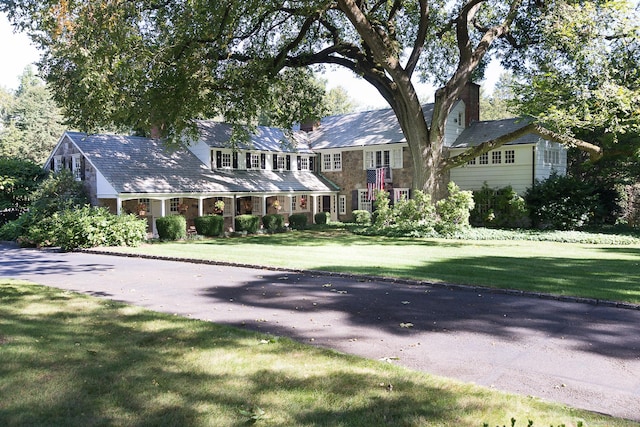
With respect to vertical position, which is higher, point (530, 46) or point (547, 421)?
point (530, 46)

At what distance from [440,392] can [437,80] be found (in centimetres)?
2791

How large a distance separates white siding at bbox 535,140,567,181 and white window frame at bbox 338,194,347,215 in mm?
13135

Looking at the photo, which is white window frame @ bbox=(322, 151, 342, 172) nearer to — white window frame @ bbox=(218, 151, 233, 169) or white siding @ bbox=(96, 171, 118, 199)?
white window frame @ bbox=(218, 151, 233, 169)

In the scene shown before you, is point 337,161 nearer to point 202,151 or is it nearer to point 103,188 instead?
point 202,151

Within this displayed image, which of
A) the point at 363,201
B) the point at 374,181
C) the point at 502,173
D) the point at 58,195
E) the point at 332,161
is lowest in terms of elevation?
the point at 363,201

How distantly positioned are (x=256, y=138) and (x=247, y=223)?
9.16 meters

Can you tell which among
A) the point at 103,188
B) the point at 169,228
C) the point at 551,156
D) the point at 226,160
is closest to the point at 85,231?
the point at 169,228

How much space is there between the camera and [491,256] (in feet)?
51.0

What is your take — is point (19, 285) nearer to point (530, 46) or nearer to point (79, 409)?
point (79, 409)

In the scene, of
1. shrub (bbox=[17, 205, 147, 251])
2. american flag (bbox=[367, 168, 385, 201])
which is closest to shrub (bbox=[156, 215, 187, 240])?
shrub (bbox=[17, 205, 147, 251])

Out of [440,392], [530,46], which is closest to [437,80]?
[530,46]

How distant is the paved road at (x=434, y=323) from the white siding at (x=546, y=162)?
852 inches

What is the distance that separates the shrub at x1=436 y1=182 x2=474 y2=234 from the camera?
907 inches

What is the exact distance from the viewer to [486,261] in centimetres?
1414
